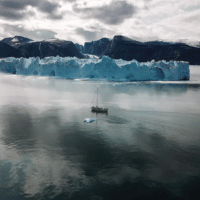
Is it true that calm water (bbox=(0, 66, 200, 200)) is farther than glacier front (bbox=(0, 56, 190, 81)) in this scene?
No

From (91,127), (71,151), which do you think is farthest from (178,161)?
(91,127)

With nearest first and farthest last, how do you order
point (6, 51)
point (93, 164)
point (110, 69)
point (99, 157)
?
point (93, 164), point (99, 157), point (110, 69), point (6, 51)

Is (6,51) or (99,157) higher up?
(6,51)

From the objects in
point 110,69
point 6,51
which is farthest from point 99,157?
point 6,51

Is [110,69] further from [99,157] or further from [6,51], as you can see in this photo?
[6,51]

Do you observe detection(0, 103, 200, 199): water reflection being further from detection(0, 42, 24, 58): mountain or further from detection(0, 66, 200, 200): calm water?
detection(0, 42, 24, 58): mountain

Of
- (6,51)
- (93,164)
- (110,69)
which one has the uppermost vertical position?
(6,51)

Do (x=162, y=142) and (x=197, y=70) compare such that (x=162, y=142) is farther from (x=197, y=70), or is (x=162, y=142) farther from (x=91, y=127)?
(x=197, y=70)

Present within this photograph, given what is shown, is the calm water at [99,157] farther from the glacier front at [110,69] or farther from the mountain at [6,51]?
the mountain at [6,51]

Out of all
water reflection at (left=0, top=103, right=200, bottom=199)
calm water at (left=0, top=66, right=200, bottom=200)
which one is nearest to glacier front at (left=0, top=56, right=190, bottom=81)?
calm water at (left=0, top=66, right=200, bottom=200)
